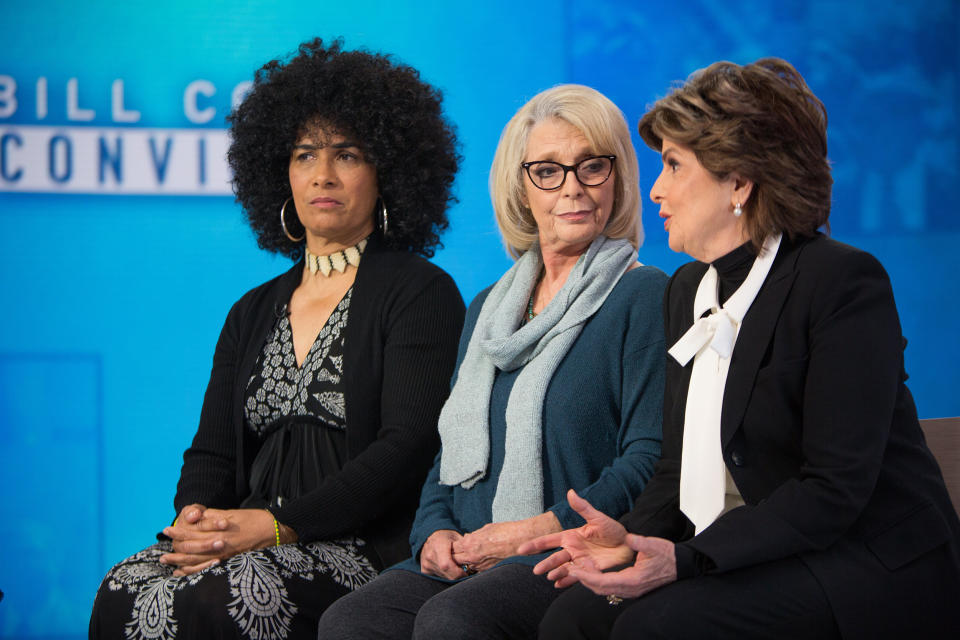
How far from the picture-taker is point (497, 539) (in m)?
2.08

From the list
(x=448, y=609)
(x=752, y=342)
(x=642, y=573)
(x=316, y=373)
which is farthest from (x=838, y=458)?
(x=316, y=373)

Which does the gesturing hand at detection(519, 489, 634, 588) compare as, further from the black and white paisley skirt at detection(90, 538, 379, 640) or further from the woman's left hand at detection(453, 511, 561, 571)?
the black and white paisley skirt at detection(90, 538, 379, 640)

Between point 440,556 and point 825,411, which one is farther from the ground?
point 825,411

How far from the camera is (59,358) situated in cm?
384

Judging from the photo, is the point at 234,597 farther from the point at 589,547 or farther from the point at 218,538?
the point at 589,547

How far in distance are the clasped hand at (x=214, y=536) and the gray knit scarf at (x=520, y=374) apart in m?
0.45

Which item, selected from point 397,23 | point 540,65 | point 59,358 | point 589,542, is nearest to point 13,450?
point 59,358

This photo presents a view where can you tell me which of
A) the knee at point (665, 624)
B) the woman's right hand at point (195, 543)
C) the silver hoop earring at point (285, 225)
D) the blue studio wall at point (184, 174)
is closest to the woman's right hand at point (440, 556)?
the woman's right hand at point (195, 543)

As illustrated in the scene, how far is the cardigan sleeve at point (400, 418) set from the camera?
239 cm

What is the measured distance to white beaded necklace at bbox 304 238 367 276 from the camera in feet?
9.06

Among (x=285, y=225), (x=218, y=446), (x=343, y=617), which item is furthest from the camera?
(x=285, y=225)

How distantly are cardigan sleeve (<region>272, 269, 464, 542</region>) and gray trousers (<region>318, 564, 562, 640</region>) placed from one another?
0.30 meters

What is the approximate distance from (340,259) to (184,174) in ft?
4.57

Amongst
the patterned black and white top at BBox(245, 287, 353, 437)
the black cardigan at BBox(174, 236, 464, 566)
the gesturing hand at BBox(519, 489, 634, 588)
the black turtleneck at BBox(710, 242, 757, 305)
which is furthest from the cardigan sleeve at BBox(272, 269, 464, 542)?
the black turtleneck at BBox(710, 242, 757, 305)
